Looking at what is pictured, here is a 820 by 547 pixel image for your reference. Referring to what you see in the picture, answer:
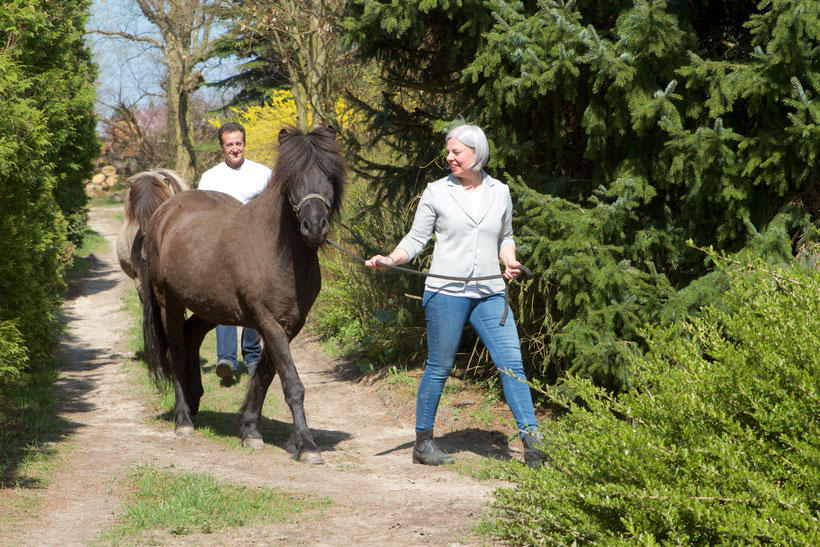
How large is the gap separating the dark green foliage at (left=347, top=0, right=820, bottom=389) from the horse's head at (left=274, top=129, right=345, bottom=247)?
4.88 feet

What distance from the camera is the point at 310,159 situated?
512 cm

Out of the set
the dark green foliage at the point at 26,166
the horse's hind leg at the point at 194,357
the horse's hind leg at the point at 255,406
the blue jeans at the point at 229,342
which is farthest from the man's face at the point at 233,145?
the horse's hind leg at the point at 255,406

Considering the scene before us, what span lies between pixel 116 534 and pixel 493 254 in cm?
276

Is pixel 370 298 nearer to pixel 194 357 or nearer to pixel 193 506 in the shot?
pixel 194 357

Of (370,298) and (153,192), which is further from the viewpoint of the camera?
(370,298)

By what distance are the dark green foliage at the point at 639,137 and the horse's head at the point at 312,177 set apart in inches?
58.5

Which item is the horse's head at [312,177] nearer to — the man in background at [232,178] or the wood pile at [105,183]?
the man in background at [232,178]

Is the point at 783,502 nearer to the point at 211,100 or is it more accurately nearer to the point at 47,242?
the point at 47,242

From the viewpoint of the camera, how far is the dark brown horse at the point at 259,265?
5.16 metres

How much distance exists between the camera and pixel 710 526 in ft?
7.76

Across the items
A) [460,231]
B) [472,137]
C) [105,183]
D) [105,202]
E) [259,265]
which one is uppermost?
[472,137]

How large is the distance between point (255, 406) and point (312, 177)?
188cm

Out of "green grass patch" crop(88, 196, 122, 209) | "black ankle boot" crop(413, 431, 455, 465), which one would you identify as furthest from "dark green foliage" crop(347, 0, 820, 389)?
"green grass patch" crop(88, 196, 122, 209)

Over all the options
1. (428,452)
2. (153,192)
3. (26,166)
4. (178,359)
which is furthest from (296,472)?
(153,192)
